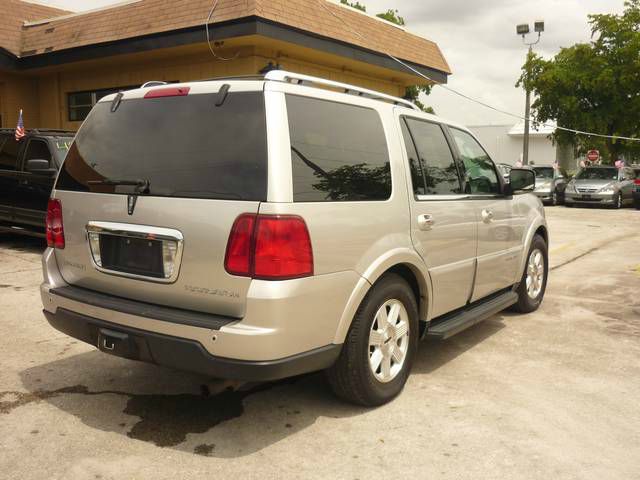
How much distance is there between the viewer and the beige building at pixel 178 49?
1190 cm

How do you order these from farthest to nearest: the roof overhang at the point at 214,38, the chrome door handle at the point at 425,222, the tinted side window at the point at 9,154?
the roof overhang at the point at 214,38, the tinted side window at the point at 9,154, the chrome door handle at the point at 425,222

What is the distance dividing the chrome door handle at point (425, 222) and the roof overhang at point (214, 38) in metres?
8.00

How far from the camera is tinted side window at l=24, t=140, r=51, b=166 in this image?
932 centimetres

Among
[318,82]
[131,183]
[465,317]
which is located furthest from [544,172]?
[131,183]

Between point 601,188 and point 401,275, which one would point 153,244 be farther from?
point 601,188

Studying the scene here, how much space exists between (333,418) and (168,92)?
2.08m

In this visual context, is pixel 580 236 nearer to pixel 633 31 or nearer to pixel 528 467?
pixel 528 467

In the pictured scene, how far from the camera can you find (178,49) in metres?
13.0

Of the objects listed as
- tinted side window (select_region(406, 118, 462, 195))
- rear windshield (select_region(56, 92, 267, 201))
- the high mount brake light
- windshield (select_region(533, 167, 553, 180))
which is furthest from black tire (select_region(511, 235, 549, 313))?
windshield (select_region(533, 167, 553, 180))

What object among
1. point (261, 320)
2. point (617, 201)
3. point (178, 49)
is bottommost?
point (261, 320)

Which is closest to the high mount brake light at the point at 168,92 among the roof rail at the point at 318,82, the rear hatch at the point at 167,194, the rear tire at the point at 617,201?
the rear hatch at the point at 167,194

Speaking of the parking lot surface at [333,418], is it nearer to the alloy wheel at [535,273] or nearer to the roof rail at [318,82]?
the alloy wheel at [535,273]

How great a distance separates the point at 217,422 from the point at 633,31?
33.1 meters

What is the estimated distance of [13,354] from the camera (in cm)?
475
